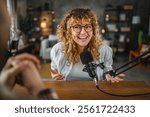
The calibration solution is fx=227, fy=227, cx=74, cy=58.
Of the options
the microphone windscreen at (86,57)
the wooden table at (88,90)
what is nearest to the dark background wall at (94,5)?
the microphone windscreen at (86,57)

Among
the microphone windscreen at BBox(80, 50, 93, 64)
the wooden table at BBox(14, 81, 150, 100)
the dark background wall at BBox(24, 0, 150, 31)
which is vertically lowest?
the wooden table at BBox(14, 81, 150, 100)

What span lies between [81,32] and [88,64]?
0.14 metres

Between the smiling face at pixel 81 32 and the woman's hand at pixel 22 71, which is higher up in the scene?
the smiling face at pixel 81 32

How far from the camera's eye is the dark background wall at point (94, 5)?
90cm

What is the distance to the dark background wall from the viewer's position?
90 cm

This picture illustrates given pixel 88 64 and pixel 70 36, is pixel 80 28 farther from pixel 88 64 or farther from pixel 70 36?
pixel 88 64

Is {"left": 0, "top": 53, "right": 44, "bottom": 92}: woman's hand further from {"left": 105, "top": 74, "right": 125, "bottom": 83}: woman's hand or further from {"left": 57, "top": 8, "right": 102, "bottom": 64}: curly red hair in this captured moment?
{"left": 105, "top": 74, "right": 125, "bottom": 83}: woman's hand

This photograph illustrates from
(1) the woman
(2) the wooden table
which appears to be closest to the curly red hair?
(1) the woman

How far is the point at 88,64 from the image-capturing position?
2.82 feet

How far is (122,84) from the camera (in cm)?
97

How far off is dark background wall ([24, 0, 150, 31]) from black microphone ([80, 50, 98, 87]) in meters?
0.16

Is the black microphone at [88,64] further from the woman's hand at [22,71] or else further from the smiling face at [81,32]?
the woman's hand at [22,71]

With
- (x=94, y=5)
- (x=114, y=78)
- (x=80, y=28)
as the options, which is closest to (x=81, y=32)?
(x=80, y=28)

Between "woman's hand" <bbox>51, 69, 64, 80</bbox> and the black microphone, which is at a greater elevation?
the black microphone
